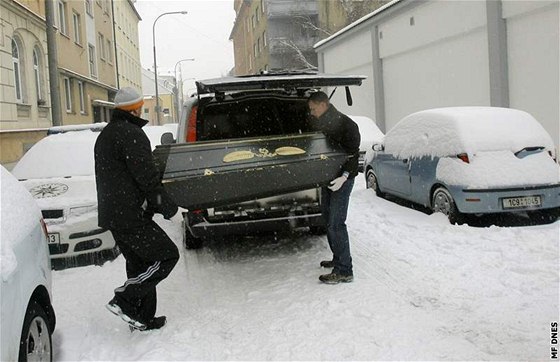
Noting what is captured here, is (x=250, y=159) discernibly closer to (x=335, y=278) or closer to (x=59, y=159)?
(x=335, y=278)

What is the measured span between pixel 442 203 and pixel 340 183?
2.91 m

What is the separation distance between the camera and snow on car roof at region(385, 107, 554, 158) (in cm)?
667

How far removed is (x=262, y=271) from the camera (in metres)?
5.30

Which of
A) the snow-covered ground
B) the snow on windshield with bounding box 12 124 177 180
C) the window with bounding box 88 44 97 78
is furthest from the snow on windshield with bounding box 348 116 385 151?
the window with bounding box 88 44 97 78

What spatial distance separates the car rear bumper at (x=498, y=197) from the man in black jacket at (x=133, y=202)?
4100 millimetres

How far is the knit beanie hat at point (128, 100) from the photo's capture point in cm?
383

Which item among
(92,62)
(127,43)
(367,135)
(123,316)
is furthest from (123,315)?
(127,43)

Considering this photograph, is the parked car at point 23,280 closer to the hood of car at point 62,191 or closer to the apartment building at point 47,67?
the hood of car at point 62,191

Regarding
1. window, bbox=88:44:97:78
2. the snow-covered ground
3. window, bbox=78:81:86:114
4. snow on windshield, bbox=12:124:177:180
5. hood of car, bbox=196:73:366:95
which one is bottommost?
the snow-covered ground

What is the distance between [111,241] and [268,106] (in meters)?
2.44

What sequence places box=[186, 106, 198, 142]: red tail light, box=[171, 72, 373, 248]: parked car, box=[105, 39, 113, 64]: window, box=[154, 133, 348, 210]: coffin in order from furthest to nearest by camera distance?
box=[105, 39, 113, 64]: window, box=[186, 106, 198, 142]: red tail light, box=[171, 72, 373, 248]: parked car, box=[154, 133, 348, 210]: coffin

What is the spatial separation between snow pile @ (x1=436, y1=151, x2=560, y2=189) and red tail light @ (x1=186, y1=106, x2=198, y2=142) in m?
3.38

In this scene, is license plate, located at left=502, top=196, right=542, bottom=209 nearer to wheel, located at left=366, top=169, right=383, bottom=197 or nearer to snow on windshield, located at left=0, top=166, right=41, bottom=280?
wheel, located at left=366, top=169, right=383, bottom=197

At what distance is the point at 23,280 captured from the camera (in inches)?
Result: 113
